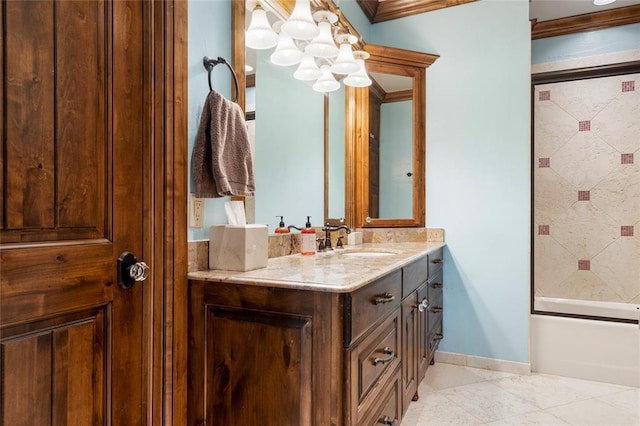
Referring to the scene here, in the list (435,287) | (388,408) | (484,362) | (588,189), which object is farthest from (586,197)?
(388,408)

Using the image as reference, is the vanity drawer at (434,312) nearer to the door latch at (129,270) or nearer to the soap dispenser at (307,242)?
the soap dispenser at (307,242)

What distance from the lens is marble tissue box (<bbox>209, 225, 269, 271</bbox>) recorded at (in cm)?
129

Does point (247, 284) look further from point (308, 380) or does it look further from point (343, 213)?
point (343, 213)

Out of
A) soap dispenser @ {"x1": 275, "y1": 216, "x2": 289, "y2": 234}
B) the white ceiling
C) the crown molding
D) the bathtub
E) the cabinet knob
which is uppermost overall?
the white ceiling

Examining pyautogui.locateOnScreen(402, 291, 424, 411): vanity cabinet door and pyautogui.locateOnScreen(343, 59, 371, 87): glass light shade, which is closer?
pyautogui.locateOnScreen(402, 291, 424, 411): vanity cabinet door

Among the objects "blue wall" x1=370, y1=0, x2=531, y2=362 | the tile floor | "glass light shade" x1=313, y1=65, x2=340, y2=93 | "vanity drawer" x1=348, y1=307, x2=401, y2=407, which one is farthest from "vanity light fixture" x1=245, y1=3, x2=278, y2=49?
the tile floor

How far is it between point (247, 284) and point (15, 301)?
0.55 m

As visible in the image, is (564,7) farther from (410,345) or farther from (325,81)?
(410,345)

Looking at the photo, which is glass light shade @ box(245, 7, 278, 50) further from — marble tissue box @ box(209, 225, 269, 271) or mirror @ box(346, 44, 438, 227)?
A: mirror @ box(346, 44, 438, 227)

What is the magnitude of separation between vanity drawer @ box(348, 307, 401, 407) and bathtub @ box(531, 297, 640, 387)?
5.14 feet

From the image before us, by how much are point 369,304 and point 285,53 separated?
1.20 m

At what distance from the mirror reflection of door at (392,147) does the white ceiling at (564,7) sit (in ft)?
3.72

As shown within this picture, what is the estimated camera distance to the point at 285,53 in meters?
1.77

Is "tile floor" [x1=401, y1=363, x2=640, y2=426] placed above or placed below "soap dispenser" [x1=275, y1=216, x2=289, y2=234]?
below
